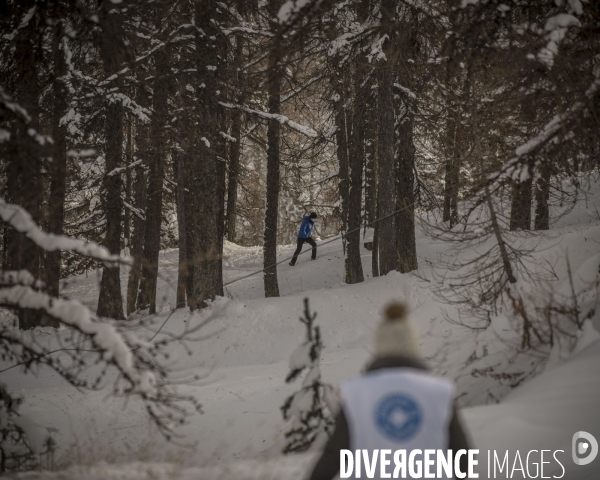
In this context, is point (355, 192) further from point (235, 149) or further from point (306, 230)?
point (306, 230)

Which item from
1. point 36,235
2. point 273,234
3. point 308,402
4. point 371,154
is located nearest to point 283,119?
point 273,234

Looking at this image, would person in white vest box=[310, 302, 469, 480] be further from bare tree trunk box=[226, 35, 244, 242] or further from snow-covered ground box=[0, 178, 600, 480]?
bare tree trunk box=[226, 35, 244, 242]

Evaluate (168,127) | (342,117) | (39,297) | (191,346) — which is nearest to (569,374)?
(39,297)

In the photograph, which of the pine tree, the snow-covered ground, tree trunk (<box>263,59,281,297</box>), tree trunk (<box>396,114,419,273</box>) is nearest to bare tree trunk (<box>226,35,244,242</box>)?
tree trunk (<box>263,59,281,297</box>)

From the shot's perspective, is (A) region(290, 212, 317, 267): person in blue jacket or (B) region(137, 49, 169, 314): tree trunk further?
(A) region(290, 212, 317, 267): person in blue jacket

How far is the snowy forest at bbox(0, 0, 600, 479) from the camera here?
4.39 m

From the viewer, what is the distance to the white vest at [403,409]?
2.00 metres

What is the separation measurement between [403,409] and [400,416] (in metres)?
0.03

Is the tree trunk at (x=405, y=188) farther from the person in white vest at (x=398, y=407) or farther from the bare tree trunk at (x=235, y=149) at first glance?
the person in white vest at (x=398, y=407)

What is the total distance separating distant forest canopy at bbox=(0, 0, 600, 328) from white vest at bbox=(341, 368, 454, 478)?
274cm

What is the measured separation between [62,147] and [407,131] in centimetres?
882

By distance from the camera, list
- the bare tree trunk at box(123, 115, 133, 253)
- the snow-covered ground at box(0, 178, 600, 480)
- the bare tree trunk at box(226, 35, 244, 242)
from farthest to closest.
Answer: the bare tree trunk at box(123, 115, 133, 253), the bare tree trunk at box(226, 35, 244, 242), the snow-covered ground at box(0, 178, 600, 480)

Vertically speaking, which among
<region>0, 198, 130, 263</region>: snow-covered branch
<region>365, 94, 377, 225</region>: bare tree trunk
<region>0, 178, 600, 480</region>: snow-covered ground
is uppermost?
<region>365, 94, 377, 225</region>: bare tree trunk

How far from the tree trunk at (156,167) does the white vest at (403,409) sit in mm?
8494
